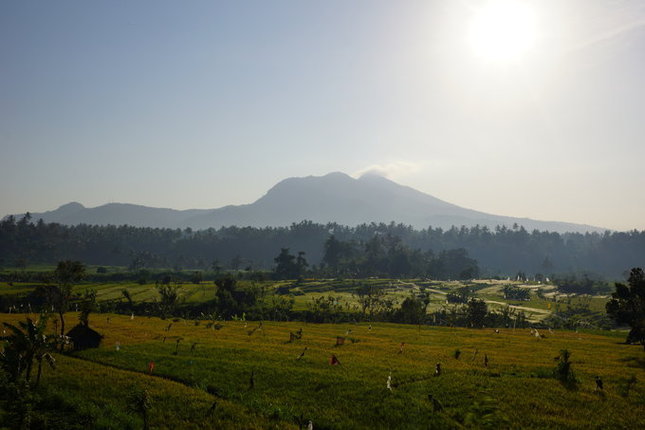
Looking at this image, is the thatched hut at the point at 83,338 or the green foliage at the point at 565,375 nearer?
the green foliage at the point at 565,375

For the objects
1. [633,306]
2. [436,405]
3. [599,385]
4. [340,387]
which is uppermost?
[633,306]

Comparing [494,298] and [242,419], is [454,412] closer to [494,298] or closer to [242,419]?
[242,419]

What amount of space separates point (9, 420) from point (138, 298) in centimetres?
9883

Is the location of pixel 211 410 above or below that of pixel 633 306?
below

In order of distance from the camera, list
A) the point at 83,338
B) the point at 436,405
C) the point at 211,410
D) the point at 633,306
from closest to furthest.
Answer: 1. the point at 211,410
2. the point at 436,405
3. the point at 83,338
4. the point at 633,306

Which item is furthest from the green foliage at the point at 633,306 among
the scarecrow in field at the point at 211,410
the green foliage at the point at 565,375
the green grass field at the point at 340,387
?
the scarecrow in field at the point at 211,410

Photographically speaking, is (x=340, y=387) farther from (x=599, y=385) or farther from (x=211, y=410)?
(x=599, y=385)

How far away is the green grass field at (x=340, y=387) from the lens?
2688 centimetres

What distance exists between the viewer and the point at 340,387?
32250 mm

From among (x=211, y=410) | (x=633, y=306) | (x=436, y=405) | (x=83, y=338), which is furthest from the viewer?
(x=633, y=306)

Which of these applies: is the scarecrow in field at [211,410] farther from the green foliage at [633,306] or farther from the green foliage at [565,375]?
the green foliage at [633,306]

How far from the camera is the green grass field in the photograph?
26875mm

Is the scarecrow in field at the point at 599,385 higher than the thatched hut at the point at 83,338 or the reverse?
higher

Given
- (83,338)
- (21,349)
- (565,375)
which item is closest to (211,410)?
(21,349)
